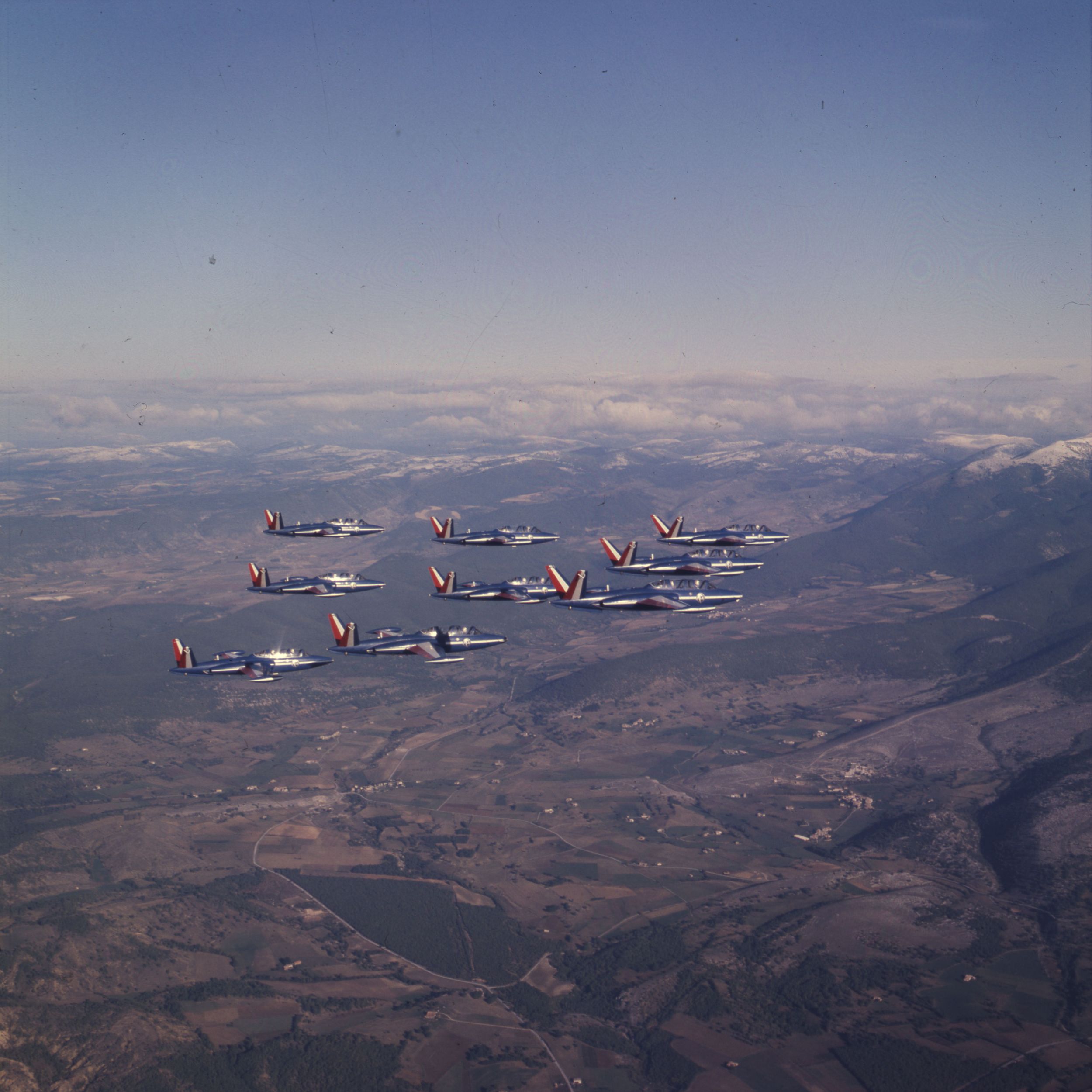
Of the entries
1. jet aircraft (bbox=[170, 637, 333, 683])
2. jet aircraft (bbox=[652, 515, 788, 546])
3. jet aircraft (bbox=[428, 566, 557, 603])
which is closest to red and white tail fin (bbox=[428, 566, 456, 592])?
jet aircraft (bbox=[428, 566, 557, 603])

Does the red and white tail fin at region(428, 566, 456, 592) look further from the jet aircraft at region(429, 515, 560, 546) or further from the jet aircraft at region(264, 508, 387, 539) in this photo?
the jet aircraft at region(264, 508, 387, 539)

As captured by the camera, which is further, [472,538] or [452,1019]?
[452,1019]

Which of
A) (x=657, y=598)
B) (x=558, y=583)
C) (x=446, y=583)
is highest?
(x=446, y=583)

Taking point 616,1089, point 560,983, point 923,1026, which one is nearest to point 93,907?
point 560,983

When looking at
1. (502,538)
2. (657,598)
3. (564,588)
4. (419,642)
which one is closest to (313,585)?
(419,642)

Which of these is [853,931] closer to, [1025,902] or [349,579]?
[1025,902]

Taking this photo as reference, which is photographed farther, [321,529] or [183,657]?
[321,529]

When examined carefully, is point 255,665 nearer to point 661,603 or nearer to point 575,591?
point 575,591
